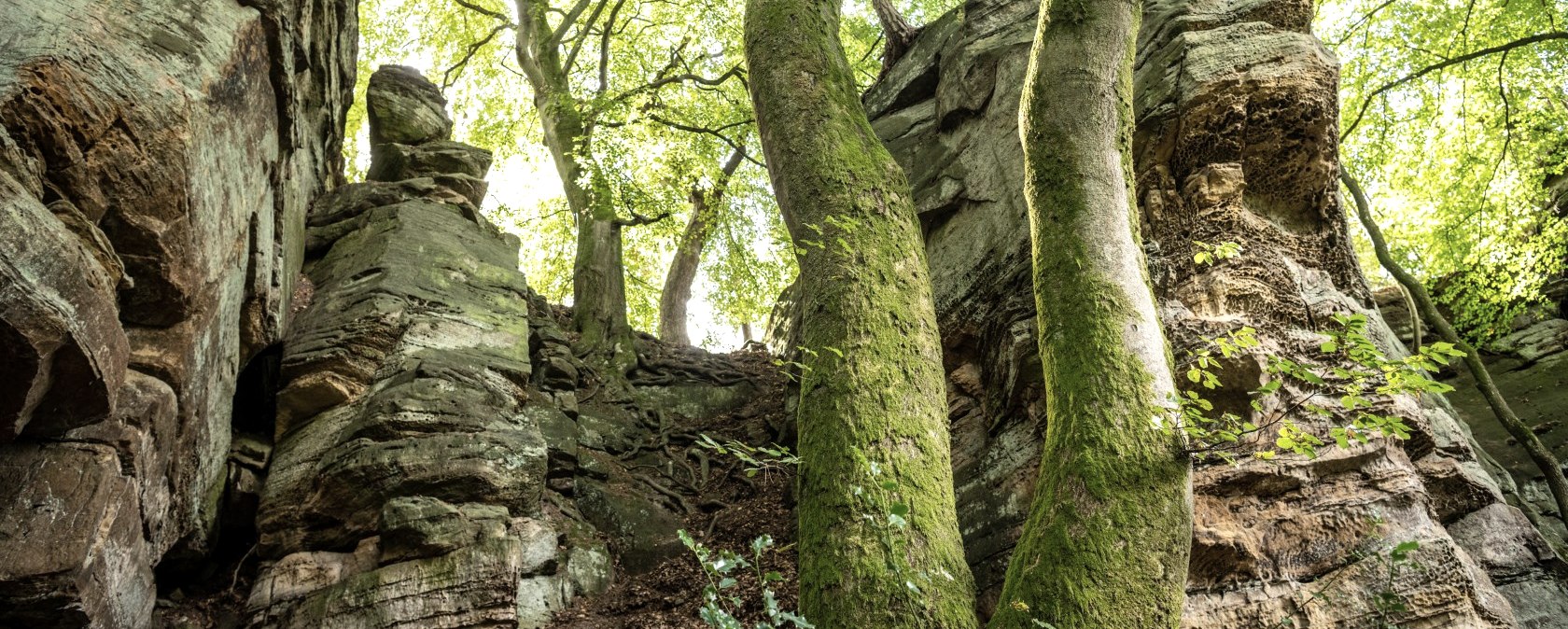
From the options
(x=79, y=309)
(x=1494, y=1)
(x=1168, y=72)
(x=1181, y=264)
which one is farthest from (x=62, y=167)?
(x=1494, y=1)

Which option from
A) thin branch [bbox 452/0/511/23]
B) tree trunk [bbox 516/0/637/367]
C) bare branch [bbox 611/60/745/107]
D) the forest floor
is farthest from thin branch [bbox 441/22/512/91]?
the forest floor

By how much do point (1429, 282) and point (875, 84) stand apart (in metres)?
9.29

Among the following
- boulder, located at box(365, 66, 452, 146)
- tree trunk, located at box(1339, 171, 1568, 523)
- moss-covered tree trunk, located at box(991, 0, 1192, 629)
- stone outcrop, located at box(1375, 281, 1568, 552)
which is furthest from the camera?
boulder, located at box(365, 66, 452, 146)

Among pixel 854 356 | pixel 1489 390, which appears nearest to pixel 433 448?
pixel 854 356

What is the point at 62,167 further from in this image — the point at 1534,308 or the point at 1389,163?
the point at 1389,163

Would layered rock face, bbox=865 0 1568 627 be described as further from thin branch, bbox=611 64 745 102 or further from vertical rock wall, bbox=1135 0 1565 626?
thin branch, bbox=611 64 745 102

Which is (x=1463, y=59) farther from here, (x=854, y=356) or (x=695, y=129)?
(x=854, y=356)

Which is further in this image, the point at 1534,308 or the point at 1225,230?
the point at 1534,308

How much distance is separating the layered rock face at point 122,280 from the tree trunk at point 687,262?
25.5 ft

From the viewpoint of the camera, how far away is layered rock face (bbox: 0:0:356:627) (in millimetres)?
4156

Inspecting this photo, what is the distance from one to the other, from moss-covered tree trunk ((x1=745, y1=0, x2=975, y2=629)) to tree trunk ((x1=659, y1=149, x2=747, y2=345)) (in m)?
9.12

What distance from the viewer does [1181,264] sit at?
6.29m

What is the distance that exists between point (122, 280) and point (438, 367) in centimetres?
269

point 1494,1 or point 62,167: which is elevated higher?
point 1494,1
